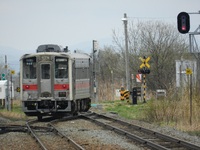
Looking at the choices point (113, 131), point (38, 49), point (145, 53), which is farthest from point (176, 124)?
point (145, 53)

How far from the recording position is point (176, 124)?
20297 millimetres

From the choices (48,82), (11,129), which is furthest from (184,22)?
(48,82)

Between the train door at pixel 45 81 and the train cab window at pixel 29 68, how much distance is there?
1.30 feet

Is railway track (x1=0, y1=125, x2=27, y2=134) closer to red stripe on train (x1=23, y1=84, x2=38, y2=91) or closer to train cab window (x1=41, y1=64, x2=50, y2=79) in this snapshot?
red stripe on train (x1=23, y1=84, x2=38, y2=91)

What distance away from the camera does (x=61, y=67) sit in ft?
79.6

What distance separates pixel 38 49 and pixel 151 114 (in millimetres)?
6775

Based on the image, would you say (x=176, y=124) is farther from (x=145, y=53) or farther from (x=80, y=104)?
(x=145, y=53)

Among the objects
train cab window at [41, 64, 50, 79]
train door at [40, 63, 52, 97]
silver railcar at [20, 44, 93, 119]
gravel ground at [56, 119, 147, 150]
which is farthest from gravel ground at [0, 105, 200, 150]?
train cab window at [41, 64, 50, 79]

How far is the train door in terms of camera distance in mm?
24078

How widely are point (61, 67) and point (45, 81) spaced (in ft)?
3.16

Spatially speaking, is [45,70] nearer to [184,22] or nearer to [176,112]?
[176,112]

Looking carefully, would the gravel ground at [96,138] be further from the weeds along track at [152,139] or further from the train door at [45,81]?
the train door at [45,81]

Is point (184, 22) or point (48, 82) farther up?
point (184, 22)

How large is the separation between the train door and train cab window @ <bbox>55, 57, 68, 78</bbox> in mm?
363
